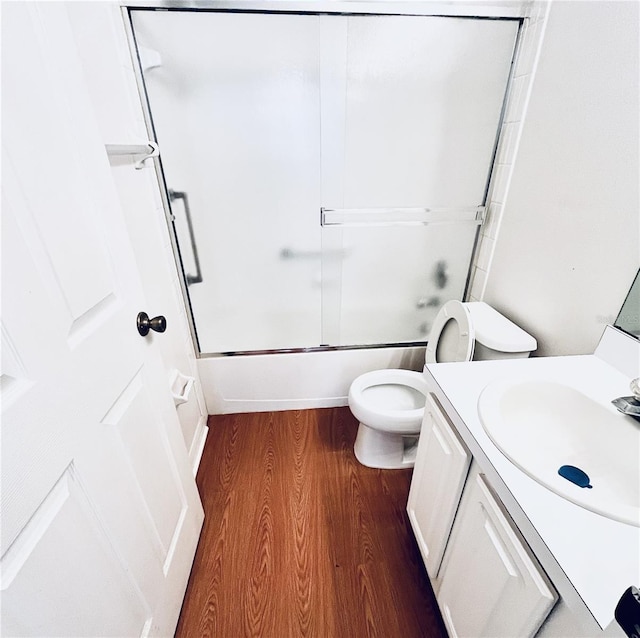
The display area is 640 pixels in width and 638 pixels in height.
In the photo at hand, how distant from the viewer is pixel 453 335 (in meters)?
1.51

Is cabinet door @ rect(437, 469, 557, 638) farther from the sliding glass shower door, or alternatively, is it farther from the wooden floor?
the sliding glass shower door

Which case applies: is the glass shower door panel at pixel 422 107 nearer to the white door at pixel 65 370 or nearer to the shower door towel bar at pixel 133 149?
the shower door towel bar at pixel 133 149

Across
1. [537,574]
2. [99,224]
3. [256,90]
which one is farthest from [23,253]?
[256,90]

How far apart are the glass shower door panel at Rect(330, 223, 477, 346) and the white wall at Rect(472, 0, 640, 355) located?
0.33 m

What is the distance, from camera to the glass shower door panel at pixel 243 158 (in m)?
1.30

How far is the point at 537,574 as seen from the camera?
60 cm

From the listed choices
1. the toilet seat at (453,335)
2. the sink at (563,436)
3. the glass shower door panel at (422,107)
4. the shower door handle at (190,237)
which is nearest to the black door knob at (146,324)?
the shower door handle at (190,237)

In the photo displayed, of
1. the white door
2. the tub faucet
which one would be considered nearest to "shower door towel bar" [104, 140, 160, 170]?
the white door

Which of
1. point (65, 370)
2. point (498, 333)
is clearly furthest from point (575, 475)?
point (65, 370)

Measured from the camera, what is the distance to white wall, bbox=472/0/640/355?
38.2 inches

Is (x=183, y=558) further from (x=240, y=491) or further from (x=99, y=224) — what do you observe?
(x=99, y=224)

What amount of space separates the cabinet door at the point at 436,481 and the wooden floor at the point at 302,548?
213 millimetres

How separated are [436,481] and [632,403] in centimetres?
54

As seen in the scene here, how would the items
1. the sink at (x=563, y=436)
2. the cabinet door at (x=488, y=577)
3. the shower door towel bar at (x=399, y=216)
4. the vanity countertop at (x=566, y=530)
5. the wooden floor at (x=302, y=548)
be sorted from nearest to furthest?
the vanity countertop at (x=566, y=530)
the cabinet door at (x=488, y=577)
the sink at (x=563, y=436)
the wooden floor at (x=302, y=548)
the shower door towel bar at (x=399, y=216)
